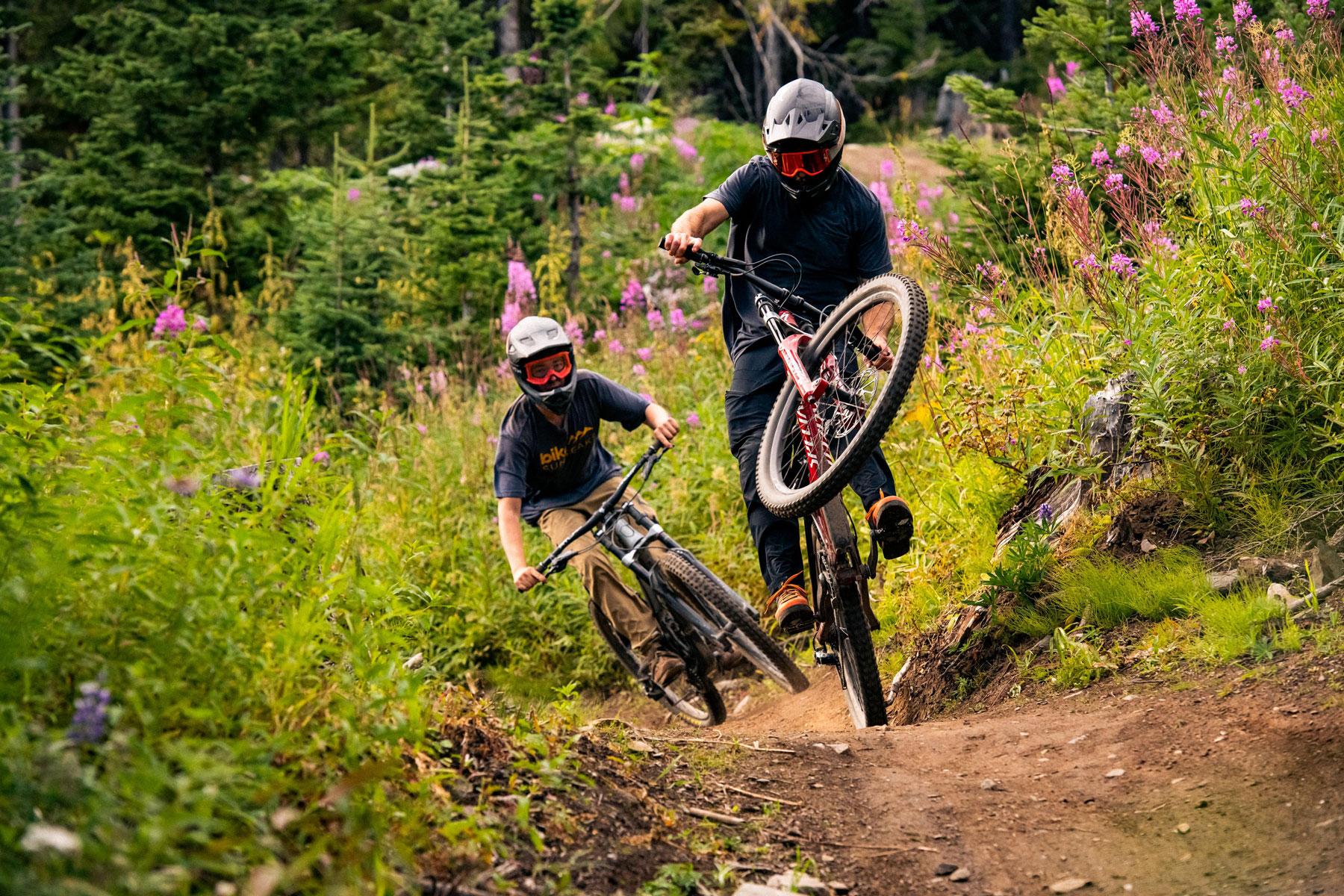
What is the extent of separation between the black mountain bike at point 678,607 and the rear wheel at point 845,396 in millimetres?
793

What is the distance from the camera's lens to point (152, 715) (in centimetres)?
276

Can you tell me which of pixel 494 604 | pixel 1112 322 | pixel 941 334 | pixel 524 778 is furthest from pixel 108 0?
pixel 524 778

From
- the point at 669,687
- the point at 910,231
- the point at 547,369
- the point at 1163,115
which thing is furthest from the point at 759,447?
the point at 1163,115

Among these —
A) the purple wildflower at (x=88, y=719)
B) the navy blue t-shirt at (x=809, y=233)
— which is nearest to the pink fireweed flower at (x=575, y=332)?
the navy blue t-shirt at (x=809, y=233)

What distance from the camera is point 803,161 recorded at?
5.88m

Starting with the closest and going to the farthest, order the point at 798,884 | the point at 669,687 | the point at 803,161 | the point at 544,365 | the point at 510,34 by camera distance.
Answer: the point at 798,884
the point at 803,161
the point at 544,365
the point at 669,687
the point at 510,34

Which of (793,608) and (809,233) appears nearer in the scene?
(793,608)

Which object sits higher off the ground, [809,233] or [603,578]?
[809,233]

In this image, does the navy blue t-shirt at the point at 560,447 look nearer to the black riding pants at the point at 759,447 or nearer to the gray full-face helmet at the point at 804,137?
the black riding pants at the point at 759,447

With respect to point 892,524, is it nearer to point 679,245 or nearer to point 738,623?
point 738,623

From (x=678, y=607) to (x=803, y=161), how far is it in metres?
2.35

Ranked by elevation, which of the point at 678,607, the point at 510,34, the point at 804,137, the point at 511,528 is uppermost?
the point at 510,34

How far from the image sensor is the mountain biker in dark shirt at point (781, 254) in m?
5.94

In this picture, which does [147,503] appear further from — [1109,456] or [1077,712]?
[1109,456]
